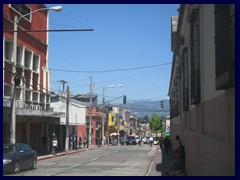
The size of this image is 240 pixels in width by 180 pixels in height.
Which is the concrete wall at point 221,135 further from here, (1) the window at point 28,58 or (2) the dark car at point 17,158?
(1) the window at point 28,58

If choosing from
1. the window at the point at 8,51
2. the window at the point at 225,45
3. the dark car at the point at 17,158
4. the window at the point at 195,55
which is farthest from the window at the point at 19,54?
the window at the point at 225,45

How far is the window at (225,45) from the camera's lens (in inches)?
273

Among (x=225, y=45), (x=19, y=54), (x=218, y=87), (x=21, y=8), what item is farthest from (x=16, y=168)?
(x=21, y=8)

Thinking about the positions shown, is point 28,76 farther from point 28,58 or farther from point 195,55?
point 195,55

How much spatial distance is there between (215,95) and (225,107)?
1.74 meters

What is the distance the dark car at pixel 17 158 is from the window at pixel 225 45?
12659 mm

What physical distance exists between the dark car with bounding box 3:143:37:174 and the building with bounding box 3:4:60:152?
7614 millimetres

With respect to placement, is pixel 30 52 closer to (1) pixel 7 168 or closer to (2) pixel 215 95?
(1) pixel 7 168

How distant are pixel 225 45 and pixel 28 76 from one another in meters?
29.3

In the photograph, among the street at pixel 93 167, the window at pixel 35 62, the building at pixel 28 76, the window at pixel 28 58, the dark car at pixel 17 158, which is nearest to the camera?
the dark car at pixel 17 158

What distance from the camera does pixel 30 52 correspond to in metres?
36.2

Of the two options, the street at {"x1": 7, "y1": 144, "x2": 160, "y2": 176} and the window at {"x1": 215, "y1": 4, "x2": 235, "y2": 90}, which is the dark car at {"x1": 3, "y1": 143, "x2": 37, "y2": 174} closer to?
the street at {"x1": 7, "y1": 144, "x2": 160, "y2": 176}

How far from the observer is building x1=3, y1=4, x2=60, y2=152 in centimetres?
Answer: 3088

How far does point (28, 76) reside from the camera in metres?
35.4
